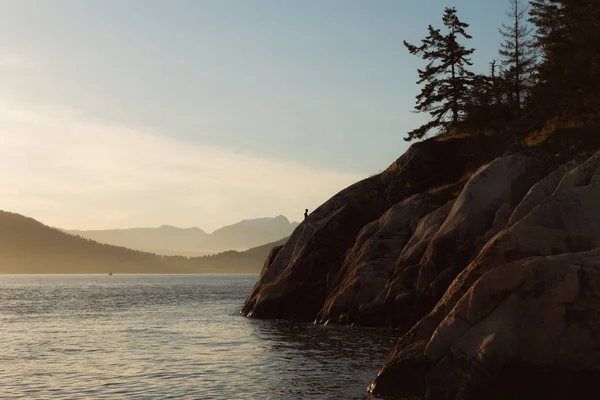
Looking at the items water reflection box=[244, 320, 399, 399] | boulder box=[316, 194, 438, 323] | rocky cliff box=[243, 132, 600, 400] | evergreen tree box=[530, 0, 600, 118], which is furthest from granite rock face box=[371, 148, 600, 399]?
evergreen tree box=[530, 0, 600, 118]

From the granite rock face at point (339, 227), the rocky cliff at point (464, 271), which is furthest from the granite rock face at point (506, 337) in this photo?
the granite rock face at point (339, 227)

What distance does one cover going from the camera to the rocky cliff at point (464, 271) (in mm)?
17172

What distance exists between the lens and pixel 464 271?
22.2 m

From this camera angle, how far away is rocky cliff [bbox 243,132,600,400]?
17172 mm

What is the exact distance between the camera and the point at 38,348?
35.8 m

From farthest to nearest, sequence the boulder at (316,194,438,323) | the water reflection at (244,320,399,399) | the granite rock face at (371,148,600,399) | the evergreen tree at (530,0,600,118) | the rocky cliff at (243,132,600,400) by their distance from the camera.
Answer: the evergreen tree at (530,0,600,118) < the boulder at (316,194,438,323) < the water reflection at (244,320,399,399) < the rocky cliff at (243,132,600,400) < the granite rock face at (371,148,600,399)

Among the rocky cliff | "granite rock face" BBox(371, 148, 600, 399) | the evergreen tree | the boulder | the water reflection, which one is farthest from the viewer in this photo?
the evergreen tree

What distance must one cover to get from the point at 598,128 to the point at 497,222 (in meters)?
9.82

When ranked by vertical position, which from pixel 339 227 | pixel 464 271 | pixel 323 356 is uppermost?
pixel 339 227

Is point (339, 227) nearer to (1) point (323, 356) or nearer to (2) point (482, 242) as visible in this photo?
(2) point (482, 242)

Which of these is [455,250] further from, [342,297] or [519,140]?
[519,140]

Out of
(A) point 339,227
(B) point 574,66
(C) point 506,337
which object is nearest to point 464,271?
(C) point 506,337

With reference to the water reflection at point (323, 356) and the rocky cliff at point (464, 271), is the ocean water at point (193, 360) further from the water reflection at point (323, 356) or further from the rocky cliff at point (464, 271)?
the rocky cliff at point (464, 271)

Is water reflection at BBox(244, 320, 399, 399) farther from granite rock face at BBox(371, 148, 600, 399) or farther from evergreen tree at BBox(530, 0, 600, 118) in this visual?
evergreen tree at BBox(530, 0, 600, 118)
